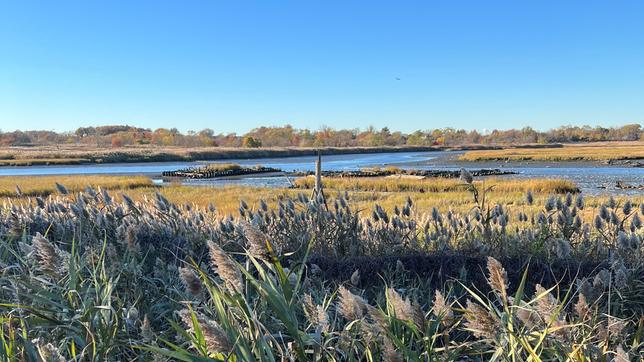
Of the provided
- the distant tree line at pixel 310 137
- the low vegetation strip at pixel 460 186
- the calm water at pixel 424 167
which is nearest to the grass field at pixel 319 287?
the calm water at pixel 424 167

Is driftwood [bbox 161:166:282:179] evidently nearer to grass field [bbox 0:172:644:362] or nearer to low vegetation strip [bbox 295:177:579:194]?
low vegetation strip [bbox 295:177:579:194]

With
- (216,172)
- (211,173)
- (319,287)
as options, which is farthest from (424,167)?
(319,287)

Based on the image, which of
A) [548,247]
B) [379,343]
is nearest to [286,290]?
[379,343]

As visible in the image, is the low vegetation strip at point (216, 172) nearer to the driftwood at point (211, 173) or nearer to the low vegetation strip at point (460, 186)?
the driftwood at point (211, 173)

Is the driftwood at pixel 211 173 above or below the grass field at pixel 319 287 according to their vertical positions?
below

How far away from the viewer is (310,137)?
172 meters

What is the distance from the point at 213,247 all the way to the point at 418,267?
3.14 m

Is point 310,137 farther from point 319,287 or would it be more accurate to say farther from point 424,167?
point 319,287

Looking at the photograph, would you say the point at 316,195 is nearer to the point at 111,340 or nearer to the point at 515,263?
the point at 515,263

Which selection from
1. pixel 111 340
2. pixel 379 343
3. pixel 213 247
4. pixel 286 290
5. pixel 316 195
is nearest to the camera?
pixel 213 247

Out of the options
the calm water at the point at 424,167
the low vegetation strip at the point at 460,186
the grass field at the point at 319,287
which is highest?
the grass field at the point at 319,287

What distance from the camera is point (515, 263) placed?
4520mm

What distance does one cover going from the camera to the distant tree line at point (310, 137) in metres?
147

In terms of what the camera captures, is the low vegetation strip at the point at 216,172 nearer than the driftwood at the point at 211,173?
No
